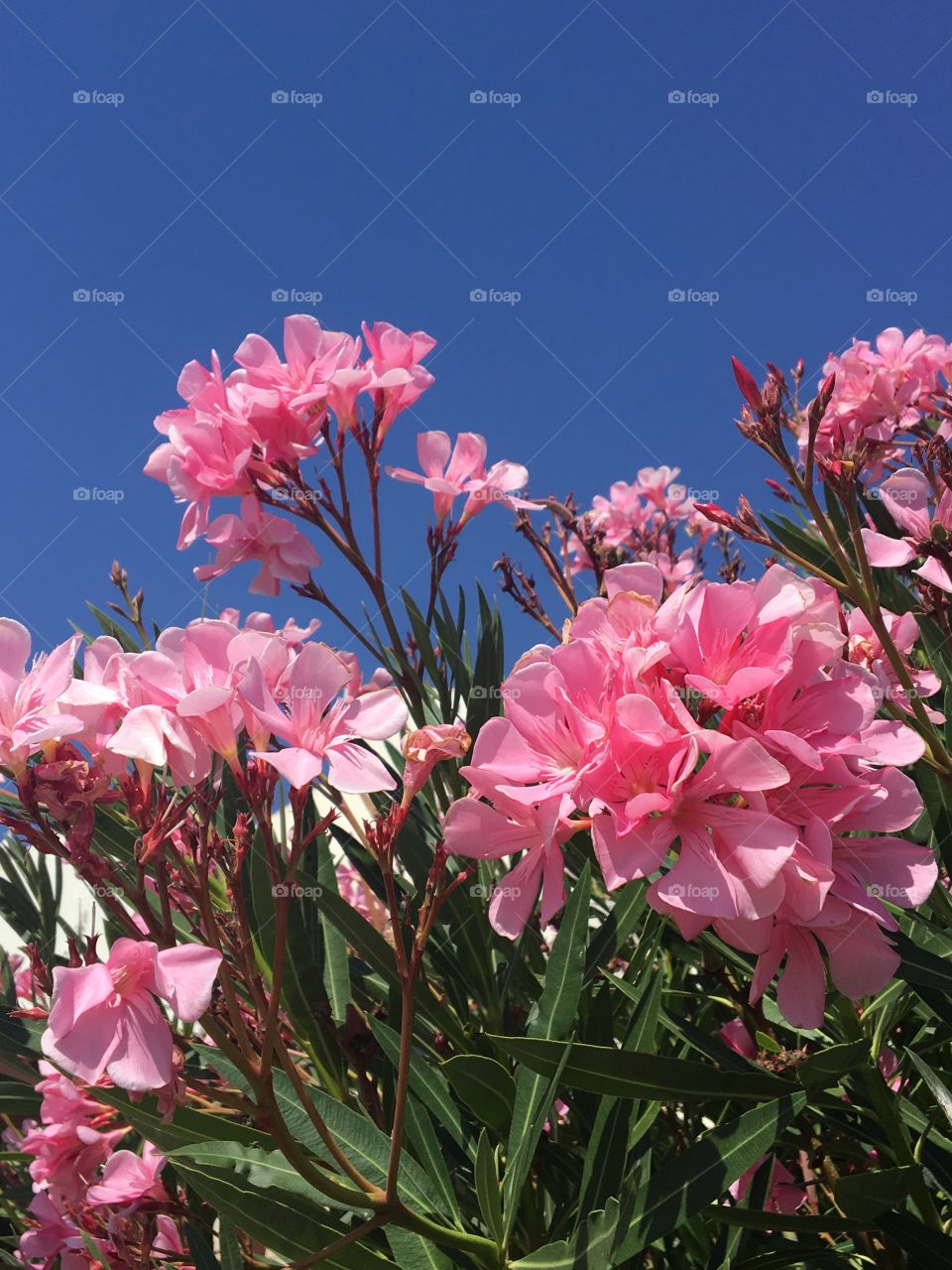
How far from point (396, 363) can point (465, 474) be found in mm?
238

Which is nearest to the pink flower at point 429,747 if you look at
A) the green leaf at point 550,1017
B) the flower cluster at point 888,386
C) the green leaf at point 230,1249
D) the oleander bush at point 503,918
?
the oleander bush at point 503,918

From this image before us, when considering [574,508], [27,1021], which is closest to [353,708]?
[27,1021]

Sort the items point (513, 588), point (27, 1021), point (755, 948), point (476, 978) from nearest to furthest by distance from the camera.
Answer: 1. point (755, 948)
2. point (27, 1021)
3. point (476, 978)
4. point (513, 588)

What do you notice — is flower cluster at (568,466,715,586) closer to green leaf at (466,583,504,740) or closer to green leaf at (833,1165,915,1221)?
green leaf at (466,583,504,740)

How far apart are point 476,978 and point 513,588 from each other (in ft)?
2.94

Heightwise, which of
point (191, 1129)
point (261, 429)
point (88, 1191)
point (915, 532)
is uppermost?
point (915, 532)

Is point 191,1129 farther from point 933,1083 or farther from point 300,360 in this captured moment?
point 300,360

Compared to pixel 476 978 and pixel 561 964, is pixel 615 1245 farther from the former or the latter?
pixel 476 978

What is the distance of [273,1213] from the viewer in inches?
35.9

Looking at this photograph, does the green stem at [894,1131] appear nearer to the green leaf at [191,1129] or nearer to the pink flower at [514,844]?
the pink flower at [514,844]

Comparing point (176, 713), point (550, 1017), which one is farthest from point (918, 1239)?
point (176, 713)

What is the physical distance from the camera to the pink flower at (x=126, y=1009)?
31.3 inches

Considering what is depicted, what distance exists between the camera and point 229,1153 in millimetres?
1019

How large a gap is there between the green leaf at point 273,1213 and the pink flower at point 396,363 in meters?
1.21
